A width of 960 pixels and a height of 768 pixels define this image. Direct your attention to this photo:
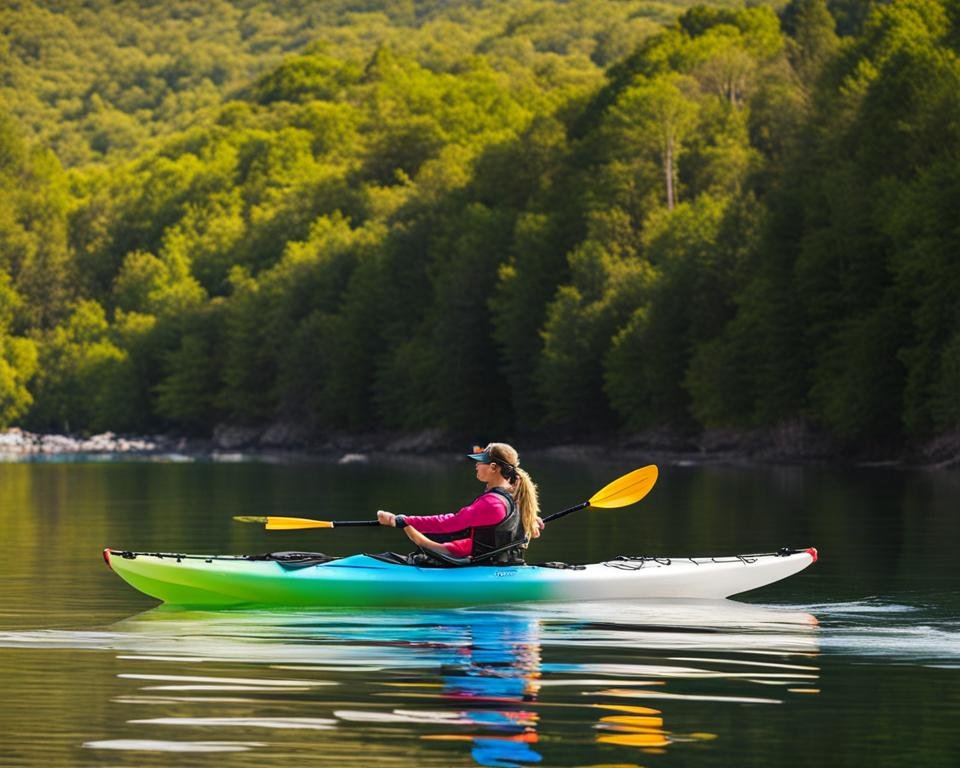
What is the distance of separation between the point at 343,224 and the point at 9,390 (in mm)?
24033

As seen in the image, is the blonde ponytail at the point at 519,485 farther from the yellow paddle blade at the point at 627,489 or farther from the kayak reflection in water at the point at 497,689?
the yellow paddle blade at the point at 627,489

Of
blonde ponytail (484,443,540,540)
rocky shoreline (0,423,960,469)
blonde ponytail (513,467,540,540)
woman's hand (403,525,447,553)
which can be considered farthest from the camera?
rocky shoreline (0,423,960,469)

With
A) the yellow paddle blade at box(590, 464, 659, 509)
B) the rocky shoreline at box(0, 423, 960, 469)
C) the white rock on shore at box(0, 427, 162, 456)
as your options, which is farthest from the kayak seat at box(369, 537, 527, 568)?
the white rock on shore at box(0, 427, 162, 456)

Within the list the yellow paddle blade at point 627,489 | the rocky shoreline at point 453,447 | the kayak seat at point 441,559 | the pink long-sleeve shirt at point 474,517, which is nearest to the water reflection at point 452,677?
the kayak seat at point 441,559

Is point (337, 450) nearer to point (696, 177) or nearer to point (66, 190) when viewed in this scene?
point (696, 177)

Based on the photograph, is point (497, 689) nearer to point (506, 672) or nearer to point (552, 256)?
point (506, 672)

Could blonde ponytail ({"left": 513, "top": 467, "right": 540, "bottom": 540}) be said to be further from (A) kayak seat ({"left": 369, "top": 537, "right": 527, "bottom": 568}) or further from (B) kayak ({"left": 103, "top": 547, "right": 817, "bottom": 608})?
(B) kayak ({"left": 103, "top": 547, "right": 817, "bottom": 608})

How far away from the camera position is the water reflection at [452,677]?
12.7 meters

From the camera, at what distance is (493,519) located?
1978cm

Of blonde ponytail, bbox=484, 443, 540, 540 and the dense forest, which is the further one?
the dense forest

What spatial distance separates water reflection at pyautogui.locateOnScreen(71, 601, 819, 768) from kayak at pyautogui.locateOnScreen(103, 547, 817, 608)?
0.81 feet

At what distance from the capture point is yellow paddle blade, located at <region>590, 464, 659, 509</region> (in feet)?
74.0

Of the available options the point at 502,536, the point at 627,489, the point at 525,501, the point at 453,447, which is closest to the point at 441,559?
the point at 502,536

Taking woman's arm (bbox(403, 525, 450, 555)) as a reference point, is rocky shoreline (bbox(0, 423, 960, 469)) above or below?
above
